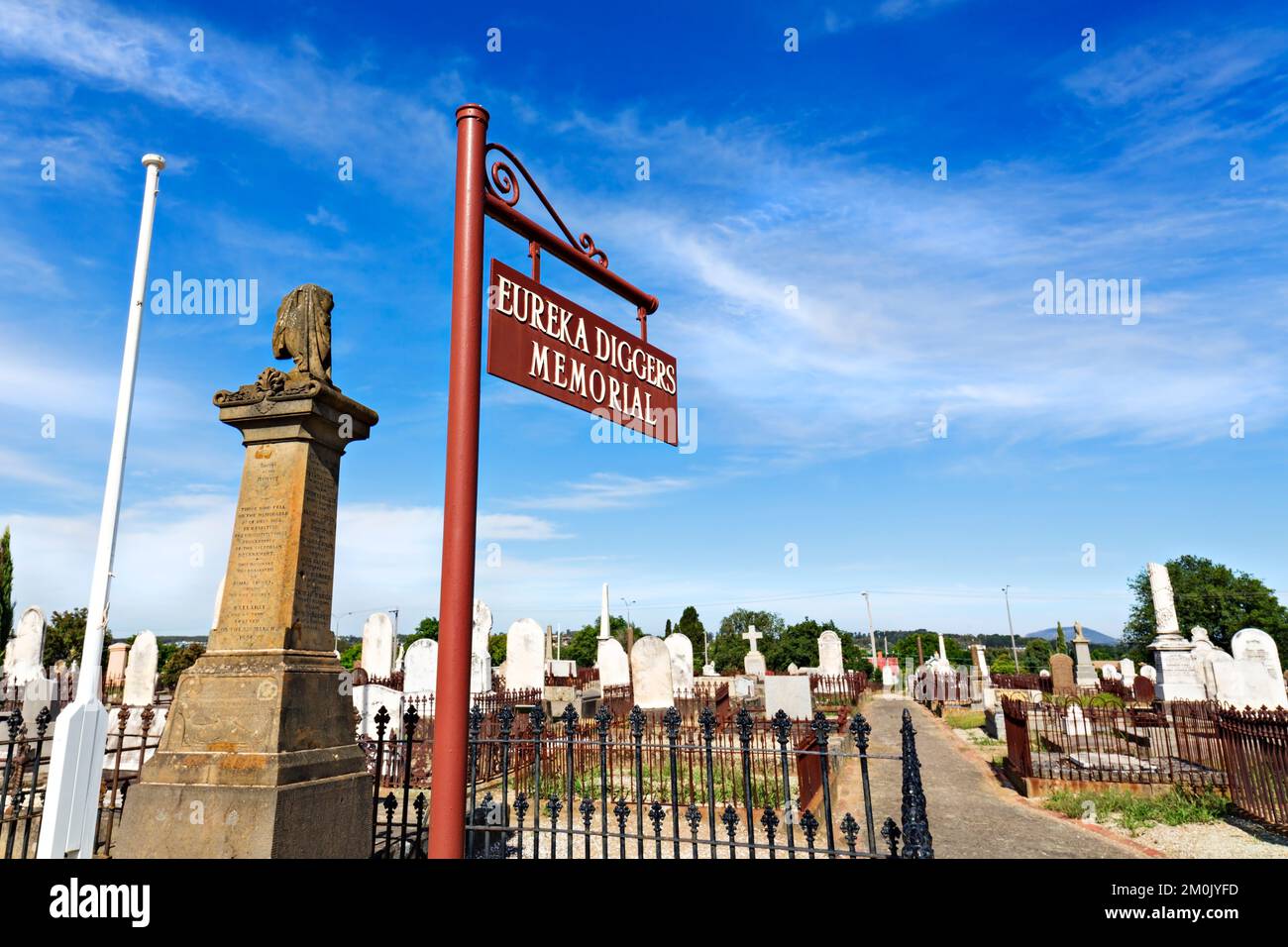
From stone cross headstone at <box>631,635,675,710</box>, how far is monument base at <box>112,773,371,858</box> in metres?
12.9

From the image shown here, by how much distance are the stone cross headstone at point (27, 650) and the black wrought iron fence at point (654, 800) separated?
1569 cm

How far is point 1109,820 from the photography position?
948 cm

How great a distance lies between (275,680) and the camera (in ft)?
17.7

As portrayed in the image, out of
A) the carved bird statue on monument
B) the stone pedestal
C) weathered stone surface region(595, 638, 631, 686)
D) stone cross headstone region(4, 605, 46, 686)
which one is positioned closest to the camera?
the stone pedestal

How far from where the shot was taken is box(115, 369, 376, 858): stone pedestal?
5129 mm

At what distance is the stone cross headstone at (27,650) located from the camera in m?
20.8

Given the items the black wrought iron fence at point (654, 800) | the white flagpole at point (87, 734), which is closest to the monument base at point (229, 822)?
the white flagpole at point (87, 734)

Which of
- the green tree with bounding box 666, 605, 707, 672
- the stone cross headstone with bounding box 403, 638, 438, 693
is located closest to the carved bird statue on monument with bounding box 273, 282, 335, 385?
the stone cross headstone with bounding box 403, 638, 438, 693

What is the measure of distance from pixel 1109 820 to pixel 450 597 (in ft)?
34.7

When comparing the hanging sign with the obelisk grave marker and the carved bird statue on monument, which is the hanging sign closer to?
the obelisk grave marker

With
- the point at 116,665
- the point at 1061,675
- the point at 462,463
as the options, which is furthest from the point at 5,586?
the point at 1061,675
